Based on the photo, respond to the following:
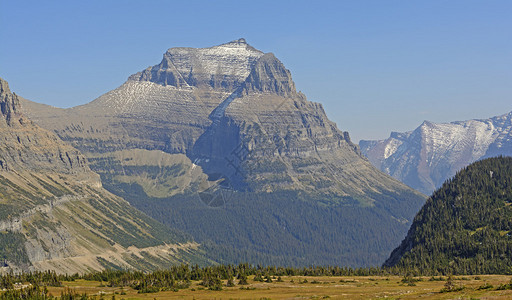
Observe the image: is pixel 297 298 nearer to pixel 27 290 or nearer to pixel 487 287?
pixel 487 287

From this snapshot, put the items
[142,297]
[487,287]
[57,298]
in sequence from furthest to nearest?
1. [142,297]
2. [57,298]
3. [487,287]

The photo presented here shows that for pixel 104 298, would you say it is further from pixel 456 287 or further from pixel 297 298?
pixel 456 287

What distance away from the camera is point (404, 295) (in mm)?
173000

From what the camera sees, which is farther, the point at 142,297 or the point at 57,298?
the point at 142,297

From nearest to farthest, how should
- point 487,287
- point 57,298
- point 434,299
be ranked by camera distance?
point 434,299 < point 487,287 < point 57,298

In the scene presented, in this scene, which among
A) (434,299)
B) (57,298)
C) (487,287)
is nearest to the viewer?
(434,299)

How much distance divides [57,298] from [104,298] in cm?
1164

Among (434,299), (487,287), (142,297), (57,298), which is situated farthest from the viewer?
(142,297)

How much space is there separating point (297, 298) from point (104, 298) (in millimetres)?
49448

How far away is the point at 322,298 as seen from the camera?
17738cm

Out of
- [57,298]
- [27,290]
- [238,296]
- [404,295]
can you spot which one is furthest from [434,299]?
[27,290]

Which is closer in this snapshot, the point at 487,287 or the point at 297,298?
the point at 487,287

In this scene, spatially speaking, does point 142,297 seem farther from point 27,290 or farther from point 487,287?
point 487,287

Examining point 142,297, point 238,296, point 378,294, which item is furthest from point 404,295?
point 142,297
